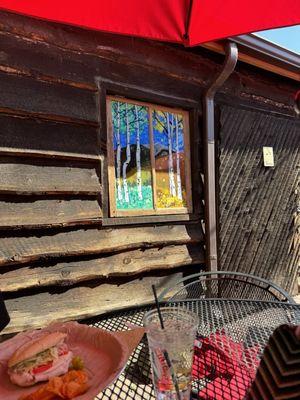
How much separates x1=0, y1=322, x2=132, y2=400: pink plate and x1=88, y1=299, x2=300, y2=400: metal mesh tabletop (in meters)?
0.08

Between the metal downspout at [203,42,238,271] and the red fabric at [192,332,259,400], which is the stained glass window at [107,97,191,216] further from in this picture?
the red fabric at [192,332,259,400]

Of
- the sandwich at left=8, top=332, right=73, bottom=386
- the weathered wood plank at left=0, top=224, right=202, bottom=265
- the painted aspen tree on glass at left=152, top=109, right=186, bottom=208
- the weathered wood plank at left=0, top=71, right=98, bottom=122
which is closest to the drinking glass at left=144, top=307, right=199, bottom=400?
the sandwich at left=8, top=332, right=73, bottom=386

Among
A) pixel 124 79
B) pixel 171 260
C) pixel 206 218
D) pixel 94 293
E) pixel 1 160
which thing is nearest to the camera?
pixel 1 160

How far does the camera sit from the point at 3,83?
229 centimetres

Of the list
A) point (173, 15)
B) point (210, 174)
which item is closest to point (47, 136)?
point (173, 15)

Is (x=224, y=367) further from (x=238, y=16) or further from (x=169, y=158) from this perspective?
(x=169, y=158)

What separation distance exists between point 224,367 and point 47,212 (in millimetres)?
1710

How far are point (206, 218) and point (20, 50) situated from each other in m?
2.12

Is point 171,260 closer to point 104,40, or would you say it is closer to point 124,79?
point 124,79

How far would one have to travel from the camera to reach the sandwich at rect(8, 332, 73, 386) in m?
0.96

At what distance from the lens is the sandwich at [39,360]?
3.16 feet

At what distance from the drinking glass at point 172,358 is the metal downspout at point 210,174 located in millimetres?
2402

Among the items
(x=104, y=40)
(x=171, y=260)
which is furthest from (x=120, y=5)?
(x=171, y=260)

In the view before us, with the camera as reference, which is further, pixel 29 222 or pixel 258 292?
pixel 258 292
